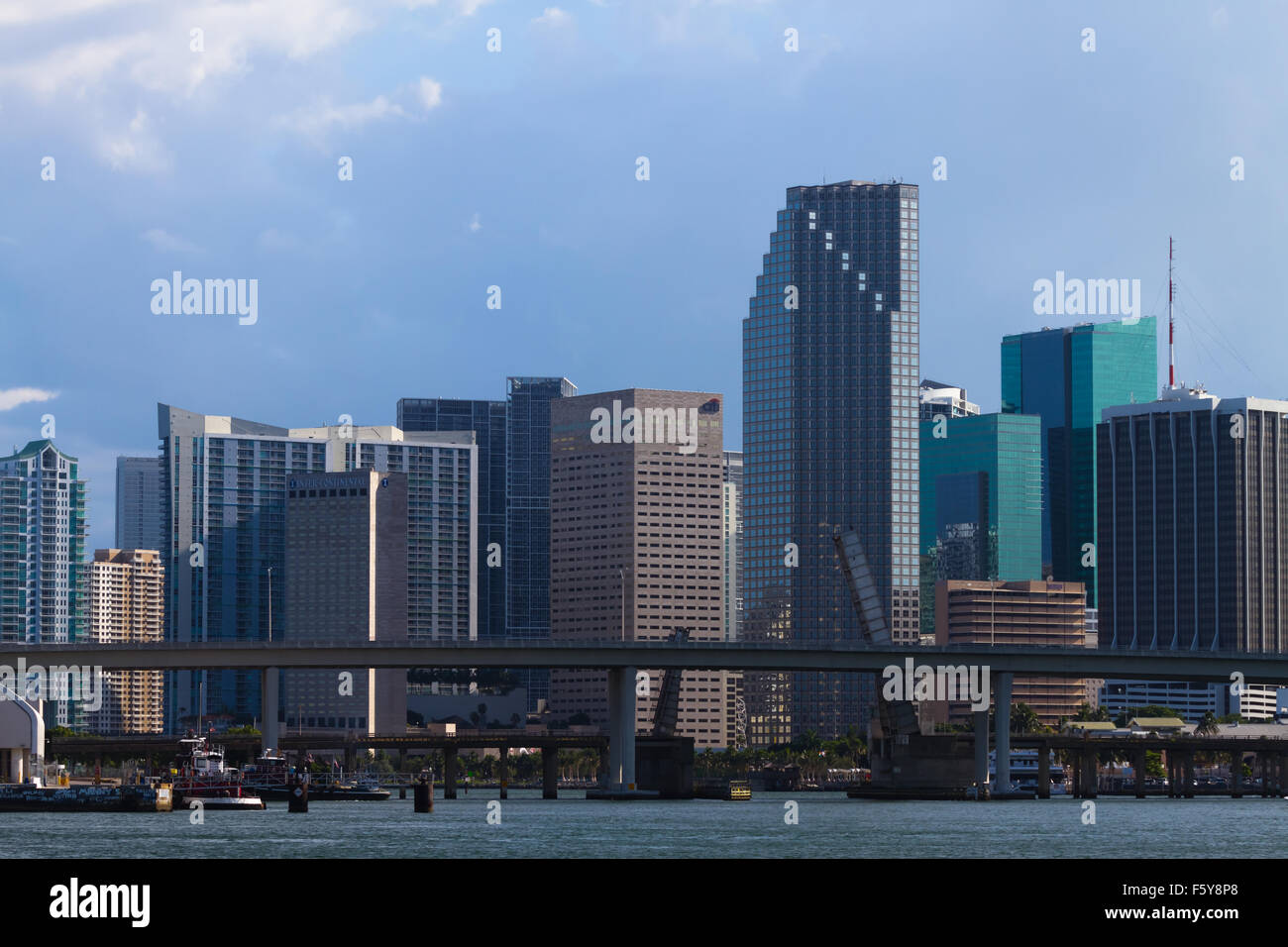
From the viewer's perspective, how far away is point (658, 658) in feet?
529

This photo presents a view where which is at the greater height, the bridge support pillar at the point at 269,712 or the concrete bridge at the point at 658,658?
the concrete bridge at the point at 658,658

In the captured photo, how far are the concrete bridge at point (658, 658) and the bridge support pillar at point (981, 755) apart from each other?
316cm

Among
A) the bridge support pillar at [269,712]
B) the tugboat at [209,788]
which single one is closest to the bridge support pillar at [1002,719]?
the bridge support pillar at [269,712]

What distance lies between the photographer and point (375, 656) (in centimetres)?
15588

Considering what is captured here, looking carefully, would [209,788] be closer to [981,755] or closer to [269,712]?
[269,712]

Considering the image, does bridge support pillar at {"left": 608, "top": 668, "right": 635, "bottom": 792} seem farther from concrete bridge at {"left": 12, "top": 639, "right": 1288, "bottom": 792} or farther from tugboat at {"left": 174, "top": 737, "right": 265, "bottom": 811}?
tugboat at {"left": 174, "top": 737, "right": 265, "bottom": 811}

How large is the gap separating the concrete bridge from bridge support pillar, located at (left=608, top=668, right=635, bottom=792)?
198 mm

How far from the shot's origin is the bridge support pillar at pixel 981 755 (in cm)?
17238

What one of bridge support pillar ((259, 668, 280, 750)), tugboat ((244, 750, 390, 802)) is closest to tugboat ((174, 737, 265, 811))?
tugboat ((244, 750, 390, 802))

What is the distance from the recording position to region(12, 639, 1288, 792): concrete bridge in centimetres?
15150

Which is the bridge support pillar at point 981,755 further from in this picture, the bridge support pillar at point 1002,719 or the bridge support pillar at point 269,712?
the bridge support pillar at point 269,712

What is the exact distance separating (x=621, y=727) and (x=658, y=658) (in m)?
13.7
